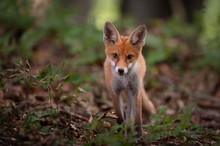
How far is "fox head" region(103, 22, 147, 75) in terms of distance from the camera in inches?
234

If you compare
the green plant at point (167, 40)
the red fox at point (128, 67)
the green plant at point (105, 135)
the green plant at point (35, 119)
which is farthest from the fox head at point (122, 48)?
the green plant at point (167, 40)

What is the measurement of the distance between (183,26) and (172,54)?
2119mm

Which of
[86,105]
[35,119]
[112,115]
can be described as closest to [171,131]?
[112,115]

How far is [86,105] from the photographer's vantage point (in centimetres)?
736

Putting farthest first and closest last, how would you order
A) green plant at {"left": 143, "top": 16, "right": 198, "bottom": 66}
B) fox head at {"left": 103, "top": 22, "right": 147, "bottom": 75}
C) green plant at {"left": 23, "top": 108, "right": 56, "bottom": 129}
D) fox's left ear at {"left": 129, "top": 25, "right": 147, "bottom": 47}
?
green plant at {"left": 143, "top": 16, "right": 198, "bottom": 66} → fox's left ear at {"left": 129, "top": 25, "right": 147, "bottom": 47} → fox head at {"left": 103, "top": 22, "right": 147, "bottom": 75} → green plant at {"left": 23, "top": 108, "right": 56, "bottom": 129}

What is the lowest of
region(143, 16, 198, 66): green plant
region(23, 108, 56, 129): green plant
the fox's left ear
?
region(23, 108, 56, 129): green plant

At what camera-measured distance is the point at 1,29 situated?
32.8 feet

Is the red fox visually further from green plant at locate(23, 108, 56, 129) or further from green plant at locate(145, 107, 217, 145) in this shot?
green plant at locate(23, 108, 56, 129)

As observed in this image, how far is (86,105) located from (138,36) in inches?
73.8

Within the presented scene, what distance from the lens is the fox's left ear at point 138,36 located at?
6.17 meters

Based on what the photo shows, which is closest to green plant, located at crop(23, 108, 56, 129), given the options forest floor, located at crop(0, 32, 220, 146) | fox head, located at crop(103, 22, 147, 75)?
forest floor, located at crop(0, 32, 220, 146)

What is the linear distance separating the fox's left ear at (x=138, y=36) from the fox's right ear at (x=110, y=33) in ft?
→ 0.81

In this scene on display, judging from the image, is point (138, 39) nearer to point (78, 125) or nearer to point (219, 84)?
point (78, 125)

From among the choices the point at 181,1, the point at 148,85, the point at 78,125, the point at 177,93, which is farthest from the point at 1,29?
the point at 181,1
